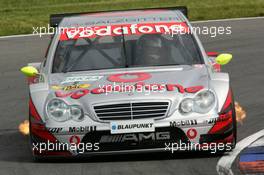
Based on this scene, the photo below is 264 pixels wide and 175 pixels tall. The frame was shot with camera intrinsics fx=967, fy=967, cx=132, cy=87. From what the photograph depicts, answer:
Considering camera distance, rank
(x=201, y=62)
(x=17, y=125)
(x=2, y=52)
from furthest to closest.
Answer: (x=2, y=52), (x=17, y=125), (x=201, y=62)

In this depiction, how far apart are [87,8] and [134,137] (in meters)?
20.2

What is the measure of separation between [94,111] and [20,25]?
1638 centimetres

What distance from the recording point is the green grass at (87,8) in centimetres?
2555

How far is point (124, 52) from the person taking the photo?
404 inches

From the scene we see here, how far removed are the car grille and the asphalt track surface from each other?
428 mm

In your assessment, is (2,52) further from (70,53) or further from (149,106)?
(149,106)

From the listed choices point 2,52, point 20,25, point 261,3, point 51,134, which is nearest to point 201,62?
point 51,134

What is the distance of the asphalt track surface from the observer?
28.4ft

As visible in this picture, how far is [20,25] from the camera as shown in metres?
25.0
